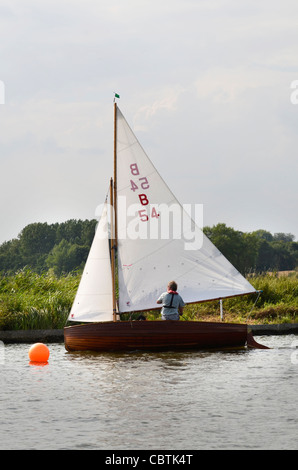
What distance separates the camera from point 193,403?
47.5 ft

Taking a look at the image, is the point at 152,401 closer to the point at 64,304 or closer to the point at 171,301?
the point at 171,301

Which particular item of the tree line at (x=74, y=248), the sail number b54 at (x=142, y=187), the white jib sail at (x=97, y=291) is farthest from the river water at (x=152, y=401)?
the tree line at (x=74, y=248)

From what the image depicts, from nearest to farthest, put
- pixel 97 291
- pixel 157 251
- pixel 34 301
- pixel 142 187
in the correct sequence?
pixel 97 291 → pixel 142 187 → pixel 157 251 → pixel 34 301

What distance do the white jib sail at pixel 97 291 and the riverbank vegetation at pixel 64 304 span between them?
4189mm

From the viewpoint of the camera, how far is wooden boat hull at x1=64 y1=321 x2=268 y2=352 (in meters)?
22.0

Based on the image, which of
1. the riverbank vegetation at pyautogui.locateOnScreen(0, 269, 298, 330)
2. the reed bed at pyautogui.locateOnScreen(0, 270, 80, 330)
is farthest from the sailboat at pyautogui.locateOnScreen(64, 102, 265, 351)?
the reed bed at pyautogui.locateOnScreen(0, 270, 80, 330)

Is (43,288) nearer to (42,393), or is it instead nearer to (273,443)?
(42,393)

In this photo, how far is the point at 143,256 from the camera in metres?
23.4

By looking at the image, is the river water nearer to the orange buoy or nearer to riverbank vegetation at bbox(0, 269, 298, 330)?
the orange buoy

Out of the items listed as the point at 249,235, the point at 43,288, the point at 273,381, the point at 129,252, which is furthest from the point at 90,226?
the point at 273,381

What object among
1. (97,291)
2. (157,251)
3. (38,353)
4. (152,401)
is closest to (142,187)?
(157,251)

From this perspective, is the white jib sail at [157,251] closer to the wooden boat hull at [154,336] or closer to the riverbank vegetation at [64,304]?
the wooden boat hull at [154,336]

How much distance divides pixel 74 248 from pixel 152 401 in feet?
293

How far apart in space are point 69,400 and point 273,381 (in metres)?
4.50
